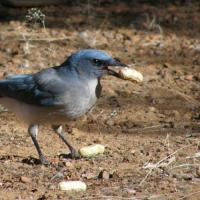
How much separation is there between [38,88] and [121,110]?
159cm

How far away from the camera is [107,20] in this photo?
39.7 feet

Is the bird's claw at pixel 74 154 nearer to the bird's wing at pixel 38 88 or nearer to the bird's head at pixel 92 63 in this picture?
the bird's wing at pixel 38 88

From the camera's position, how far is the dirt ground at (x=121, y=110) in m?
6.34

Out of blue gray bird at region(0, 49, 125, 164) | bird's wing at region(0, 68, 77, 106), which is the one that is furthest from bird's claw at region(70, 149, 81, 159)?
bird's wing at region(0, 68, 77, 106)

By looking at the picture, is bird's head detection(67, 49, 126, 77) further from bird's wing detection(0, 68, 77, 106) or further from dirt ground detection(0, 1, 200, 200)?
dirt ground detection(0, 1, 200, 200)

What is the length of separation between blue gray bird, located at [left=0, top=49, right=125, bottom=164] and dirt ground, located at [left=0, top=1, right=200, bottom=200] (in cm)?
39

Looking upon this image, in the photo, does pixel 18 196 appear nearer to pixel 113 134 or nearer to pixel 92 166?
pixel 92 166

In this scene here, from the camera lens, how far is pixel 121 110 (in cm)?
876

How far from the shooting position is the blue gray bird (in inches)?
281

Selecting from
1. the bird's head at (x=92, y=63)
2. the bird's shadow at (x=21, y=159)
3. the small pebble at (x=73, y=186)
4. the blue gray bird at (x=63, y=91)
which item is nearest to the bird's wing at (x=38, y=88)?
the blue gray bird at (x=63, y=91)

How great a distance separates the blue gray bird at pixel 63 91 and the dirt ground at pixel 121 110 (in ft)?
1.28

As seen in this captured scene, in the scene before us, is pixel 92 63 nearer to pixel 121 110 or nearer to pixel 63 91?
pixel 63 91

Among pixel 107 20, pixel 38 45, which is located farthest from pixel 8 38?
pixel 107 20

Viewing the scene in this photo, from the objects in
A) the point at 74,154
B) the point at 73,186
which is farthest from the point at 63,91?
the point at 73,186
